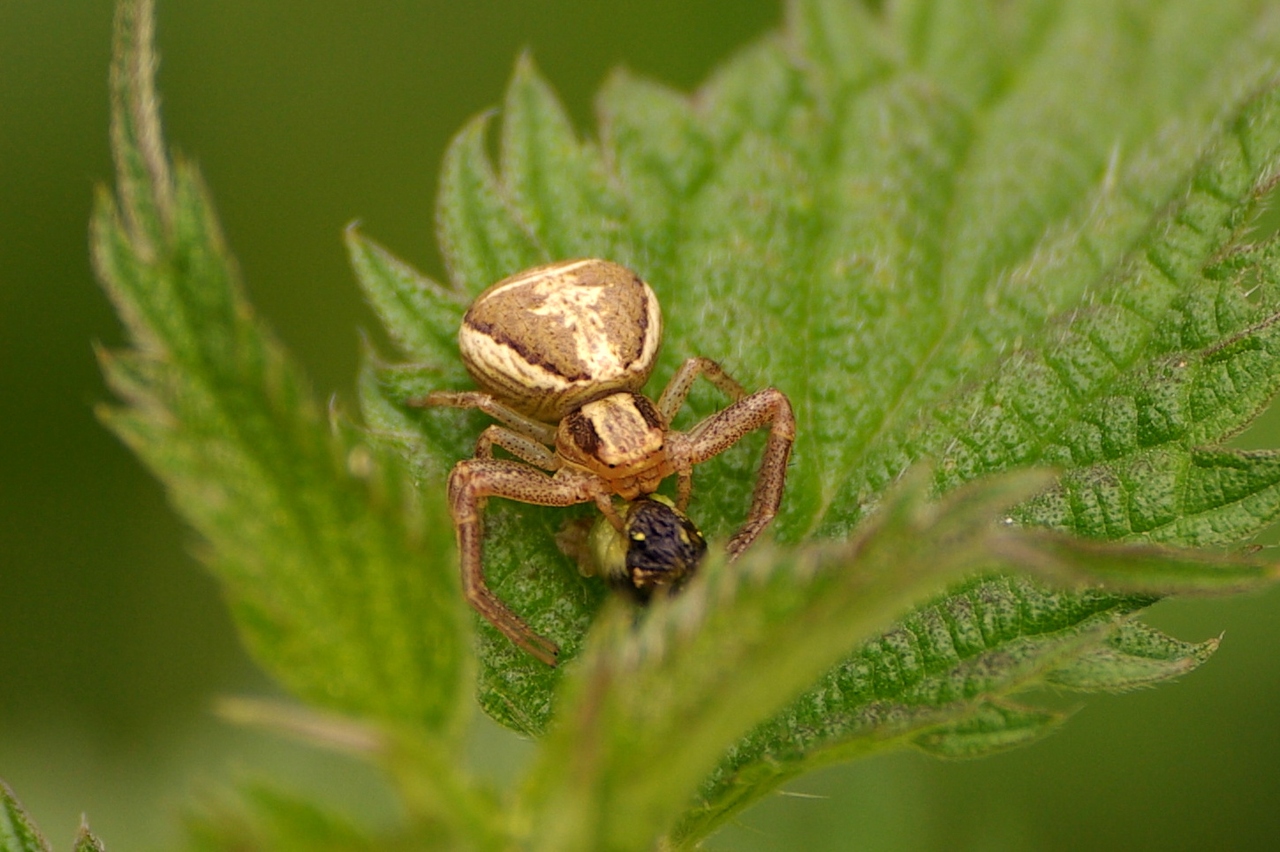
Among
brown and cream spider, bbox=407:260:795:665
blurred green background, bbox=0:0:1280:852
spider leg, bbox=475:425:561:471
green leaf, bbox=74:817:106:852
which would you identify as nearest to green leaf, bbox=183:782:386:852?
green leaf, bbox=74:817:106:852

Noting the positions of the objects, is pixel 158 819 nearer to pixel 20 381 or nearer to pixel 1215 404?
pixel 20 381

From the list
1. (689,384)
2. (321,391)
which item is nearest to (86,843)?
(689,384)

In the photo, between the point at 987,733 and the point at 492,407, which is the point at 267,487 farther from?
the point at 492,407

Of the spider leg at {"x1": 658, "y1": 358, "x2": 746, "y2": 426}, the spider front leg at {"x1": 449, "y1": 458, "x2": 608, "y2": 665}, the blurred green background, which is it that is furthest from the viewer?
the blurred green background

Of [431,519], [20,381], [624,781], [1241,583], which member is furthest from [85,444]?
[1241,583]

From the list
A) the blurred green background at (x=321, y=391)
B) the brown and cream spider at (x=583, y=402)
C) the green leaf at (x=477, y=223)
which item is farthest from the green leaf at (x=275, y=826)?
the blurred green background at (x=321, y=391)

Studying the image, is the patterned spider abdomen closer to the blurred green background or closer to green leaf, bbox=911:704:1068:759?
green leaf, bbox=911:704:1068:759
